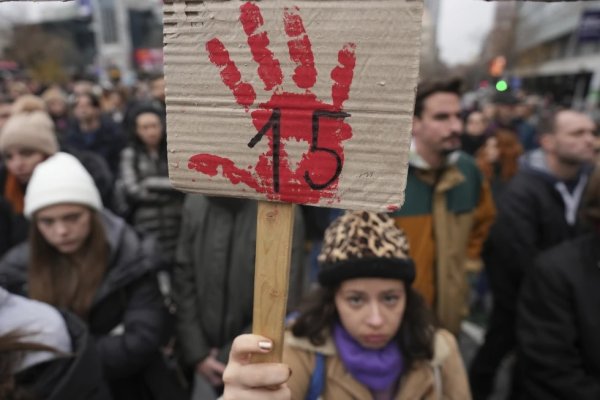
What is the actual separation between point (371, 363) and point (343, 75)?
970 millimetres

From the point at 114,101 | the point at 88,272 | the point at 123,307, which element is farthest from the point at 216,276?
the point at 114,101

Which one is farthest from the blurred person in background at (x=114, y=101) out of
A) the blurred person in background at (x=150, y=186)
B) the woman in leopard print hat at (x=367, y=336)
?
the woman in leopard print hat at (x=367, y=336)

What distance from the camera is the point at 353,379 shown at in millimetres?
1559

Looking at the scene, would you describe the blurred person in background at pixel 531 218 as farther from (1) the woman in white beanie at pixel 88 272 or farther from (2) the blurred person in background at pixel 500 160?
(1) the woman in white beanie at pixel 88 272

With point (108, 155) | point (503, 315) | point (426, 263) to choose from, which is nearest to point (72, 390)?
point (426, 263)

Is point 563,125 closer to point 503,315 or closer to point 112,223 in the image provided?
point 503,315

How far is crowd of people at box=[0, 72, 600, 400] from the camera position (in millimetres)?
1522

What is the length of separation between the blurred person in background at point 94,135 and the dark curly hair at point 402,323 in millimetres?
3809

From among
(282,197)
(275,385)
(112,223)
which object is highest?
(282,197)

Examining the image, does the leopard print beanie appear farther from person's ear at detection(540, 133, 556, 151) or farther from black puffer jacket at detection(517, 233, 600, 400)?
person's ear at detection(540, 133, 556, 151)

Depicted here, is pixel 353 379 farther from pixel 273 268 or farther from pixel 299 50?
pixel 299 50

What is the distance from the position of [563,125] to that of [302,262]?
1950mm

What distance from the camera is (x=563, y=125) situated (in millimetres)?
3039

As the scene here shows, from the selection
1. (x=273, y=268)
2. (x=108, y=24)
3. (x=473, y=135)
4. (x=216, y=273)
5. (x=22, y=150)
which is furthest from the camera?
(x=108, y=24)
